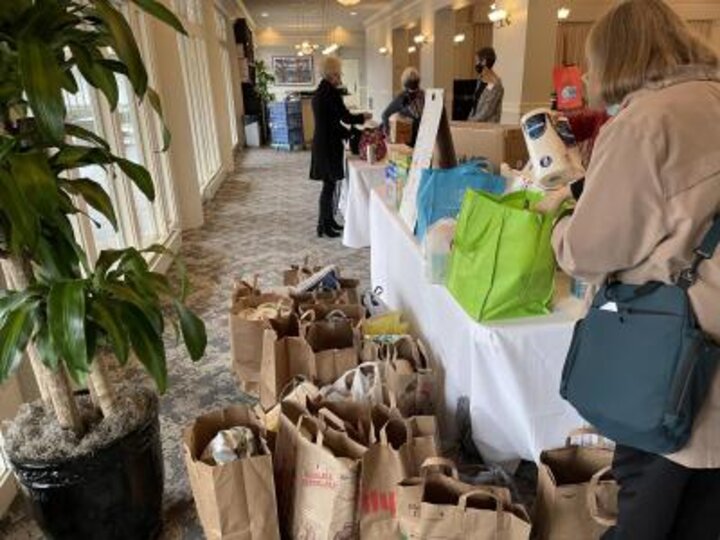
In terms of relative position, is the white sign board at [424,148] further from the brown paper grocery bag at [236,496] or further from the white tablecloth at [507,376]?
the brown paper grocery bag at [236,496]

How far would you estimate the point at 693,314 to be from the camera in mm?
960

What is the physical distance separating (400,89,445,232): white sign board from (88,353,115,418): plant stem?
1.33 metres

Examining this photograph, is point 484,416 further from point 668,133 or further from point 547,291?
point 668,133

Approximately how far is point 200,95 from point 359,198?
416 cm

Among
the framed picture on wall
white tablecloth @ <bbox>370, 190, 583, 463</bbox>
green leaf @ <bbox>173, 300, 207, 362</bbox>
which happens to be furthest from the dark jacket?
the framed picture on wall

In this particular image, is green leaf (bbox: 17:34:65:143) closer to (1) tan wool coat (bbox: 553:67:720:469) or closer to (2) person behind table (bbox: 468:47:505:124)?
(1) tan wool coat (bbox: 553:67:720:469)

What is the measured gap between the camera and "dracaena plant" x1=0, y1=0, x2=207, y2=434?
3.33ft

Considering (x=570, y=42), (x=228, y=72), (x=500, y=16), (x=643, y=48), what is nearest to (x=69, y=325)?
(x=643, y=48)

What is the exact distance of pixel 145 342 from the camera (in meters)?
1.25

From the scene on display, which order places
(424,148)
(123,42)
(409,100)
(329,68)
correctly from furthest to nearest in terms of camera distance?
(409,100)
(329,68)
(424,148)
(123,42)

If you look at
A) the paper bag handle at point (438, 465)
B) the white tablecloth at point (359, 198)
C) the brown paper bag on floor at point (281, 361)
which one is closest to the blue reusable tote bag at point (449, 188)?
the brown paper bag on floor at point (281, 361)

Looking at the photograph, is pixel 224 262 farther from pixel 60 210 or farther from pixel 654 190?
pixel 654 190

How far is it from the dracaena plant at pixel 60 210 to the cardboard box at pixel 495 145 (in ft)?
5.09

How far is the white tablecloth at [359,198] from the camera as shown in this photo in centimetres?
411
